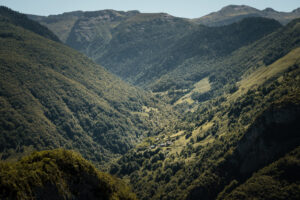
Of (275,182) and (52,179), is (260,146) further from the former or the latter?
(52,179)

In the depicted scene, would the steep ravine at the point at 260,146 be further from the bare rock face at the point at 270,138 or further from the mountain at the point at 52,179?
the mountain at the point at 52,179

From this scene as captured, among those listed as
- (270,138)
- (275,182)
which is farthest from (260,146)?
(275,182)

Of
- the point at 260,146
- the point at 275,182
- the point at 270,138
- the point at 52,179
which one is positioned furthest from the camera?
the point at 260,146

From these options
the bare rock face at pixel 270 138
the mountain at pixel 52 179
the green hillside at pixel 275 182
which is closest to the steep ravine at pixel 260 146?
the bare rock face at pixel 270 138

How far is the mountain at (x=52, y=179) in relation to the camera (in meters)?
80.7

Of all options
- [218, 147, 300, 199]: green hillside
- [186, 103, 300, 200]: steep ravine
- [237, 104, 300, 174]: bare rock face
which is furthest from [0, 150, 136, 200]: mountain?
[237, 104, 300, 174]: bare rock face

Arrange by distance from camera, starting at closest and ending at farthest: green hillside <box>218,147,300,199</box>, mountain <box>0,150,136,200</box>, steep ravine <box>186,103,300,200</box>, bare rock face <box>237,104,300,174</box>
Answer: mountain <box>0,150,136,200</box> < green hillside <box>218,147,300,199</box> < bare rock face <box>237,104,300,174</box> < steep ravine <box>186,103,300,200</box>

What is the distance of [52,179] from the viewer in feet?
296

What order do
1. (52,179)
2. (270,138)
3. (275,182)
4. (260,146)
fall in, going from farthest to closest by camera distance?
(260,146) < (270,138) < (275,182) < (52,179)

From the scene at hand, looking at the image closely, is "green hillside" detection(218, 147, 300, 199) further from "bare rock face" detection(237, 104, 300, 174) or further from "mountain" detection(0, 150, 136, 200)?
"mountain" detection(0, 150, 136, 200)

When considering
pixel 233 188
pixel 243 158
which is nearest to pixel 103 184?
pixel 233 188

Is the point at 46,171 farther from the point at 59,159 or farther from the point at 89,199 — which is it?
the point at 89,199

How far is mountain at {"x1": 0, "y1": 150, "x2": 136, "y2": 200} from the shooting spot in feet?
265

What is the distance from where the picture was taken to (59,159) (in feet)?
333
